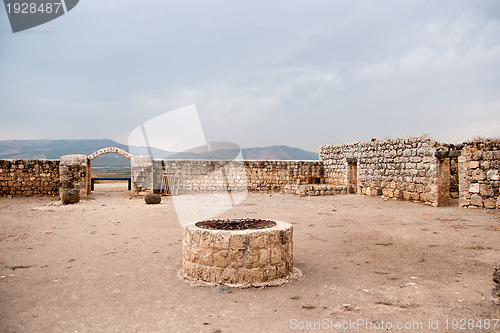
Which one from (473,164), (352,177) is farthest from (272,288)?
(352,177)

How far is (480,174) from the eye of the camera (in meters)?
10.2

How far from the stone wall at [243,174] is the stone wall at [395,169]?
1.50m

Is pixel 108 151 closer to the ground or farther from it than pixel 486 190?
farther from it

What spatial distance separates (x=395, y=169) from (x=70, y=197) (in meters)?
13.0

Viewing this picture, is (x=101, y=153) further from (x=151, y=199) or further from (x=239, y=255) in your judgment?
(x=239, y=255)

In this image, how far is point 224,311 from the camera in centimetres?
389

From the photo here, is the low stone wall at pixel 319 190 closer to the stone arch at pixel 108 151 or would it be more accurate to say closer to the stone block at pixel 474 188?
the stone block at pixel 474 188

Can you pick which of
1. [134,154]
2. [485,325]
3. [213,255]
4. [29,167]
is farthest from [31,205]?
[485,325]

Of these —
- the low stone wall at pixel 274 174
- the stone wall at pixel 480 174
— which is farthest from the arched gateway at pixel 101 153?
the stone wall at pixel 480 174

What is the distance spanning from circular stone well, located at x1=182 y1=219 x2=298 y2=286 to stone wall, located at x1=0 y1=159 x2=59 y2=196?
1431 centimetres

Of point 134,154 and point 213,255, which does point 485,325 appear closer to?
point 213,255

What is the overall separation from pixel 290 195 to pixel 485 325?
42.7ft

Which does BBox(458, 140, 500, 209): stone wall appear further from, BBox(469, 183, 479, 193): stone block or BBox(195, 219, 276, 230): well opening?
BBox(195, 219, 276, 230): well opening

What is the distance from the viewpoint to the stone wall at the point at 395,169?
37.7 ft
